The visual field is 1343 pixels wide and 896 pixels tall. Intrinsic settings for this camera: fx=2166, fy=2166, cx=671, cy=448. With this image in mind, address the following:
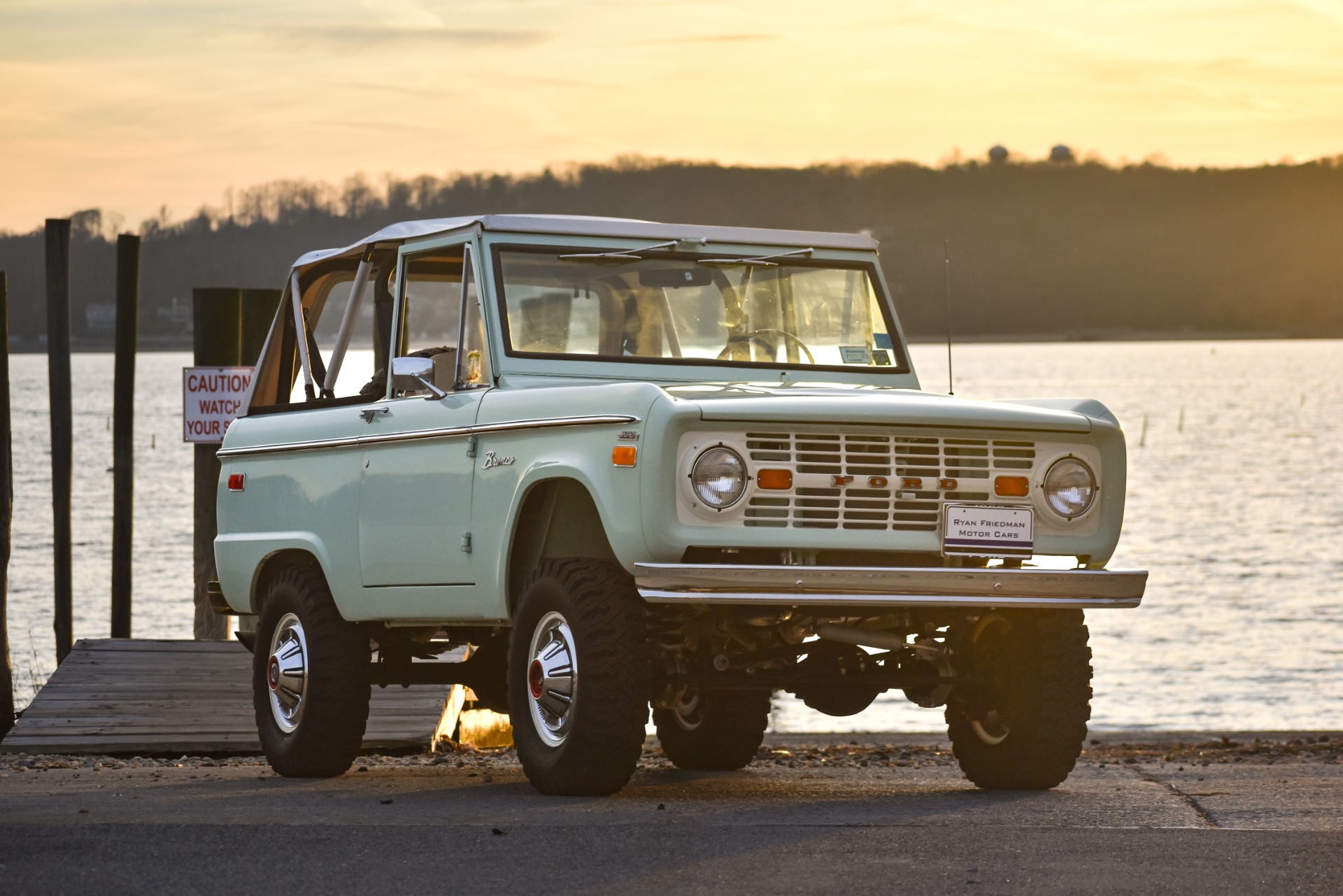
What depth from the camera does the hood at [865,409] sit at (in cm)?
778

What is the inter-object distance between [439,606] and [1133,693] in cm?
2761

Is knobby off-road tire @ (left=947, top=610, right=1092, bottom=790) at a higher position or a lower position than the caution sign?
lower

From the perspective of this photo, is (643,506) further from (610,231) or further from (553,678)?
(610,231)

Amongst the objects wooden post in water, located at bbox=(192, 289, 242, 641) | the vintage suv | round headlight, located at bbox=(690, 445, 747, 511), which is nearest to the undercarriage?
the vintage suv

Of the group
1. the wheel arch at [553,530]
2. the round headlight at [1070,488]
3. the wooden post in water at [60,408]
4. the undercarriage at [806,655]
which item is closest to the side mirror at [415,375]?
the wheel arch at [553,530]

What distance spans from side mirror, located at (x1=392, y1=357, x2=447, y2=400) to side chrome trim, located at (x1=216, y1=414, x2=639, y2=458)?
19 cm

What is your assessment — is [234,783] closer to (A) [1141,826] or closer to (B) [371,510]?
(B) [371,510]

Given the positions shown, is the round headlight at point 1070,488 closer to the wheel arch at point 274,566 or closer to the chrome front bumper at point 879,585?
the chrome front bumper at point 879,585

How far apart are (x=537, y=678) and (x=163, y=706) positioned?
5.33m

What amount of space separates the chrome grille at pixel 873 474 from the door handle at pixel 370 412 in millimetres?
2343

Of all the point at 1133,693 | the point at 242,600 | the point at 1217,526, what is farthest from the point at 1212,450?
the point at 242,600

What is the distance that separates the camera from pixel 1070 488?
8.41 metres

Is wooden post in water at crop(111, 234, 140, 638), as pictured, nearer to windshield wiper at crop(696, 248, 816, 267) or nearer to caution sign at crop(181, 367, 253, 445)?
caution sign at crop(181, 367, 253, 445)

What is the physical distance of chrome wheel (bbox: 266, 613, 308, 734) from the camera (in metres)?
10.0
